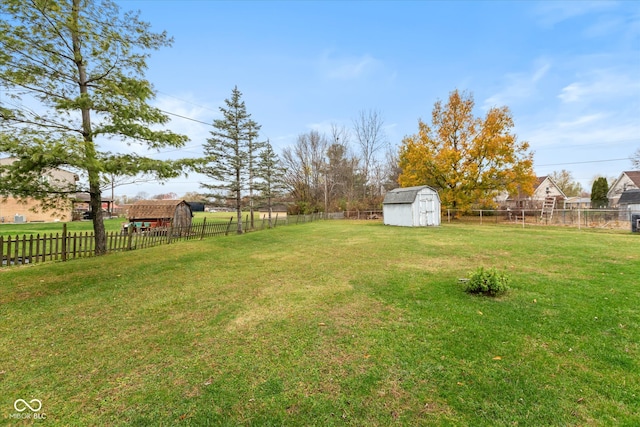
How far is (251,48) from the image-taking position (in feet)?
→ 45.8

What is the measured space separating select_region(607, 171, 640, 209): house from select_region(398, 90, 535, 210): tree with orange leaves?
19.6 metres

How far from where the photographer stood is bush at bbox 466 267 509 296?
15.6ft

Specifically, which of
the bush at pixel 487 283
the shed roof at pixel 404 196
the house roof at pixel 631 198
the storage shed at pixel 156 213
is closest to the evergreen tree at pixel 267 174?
the storage shed at pixel 156 213

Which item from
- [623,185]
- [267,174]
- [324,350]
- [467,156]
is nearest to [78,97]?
[324,350]

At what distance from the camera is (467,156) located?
24.5 meters

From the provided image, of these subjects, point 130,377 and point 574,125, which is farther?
point 574,125

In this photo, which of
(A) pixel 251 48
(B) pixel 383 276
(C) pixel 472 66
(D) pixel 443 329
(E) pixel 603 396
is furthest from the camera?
(C) pixel 472 66

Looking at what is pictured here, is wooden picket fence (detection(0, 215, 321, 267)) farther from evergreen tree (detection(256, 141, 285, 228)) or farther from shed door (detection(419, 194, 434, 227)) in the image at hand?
shed door (detection(419, 194, 434, 227))

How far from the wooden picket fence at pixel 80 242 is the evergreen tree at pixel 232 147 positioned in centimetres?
330

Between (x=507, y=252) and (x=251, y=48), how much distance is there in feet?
49.7

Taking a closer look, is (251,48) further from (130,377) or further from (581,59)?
(581,59)

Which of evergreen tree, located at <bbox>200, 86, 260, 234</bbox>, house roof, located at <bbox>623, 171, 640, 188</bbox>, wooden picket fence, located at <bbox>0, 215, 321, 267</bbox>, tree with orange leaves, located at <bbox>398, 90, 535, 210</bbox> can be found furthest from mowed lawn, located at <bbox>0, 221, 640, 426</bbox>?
house roof, located at <bbox>623, 171, 640, 188</bbox>

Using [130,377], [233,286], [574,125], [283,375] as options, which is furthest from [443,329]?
[574,125]

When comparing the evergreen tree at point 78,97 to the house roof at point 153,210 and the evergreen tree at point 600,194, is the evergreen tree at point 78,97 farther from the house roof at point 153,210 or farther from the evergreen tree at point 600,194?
the evergreen tree at point 600,194
